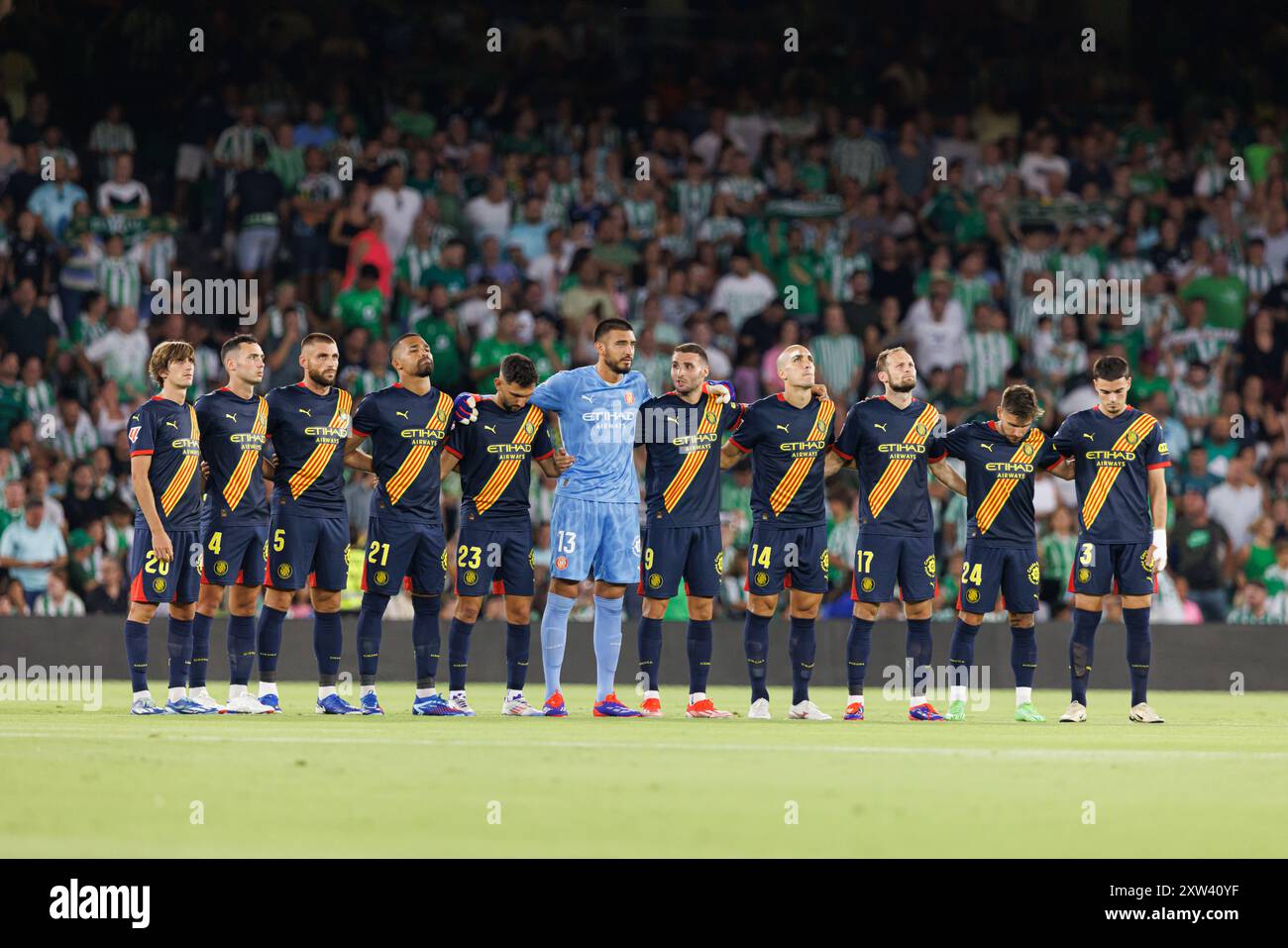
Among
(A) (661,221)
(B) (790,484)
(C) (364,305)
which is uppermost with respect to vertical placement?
(A) (661,221)

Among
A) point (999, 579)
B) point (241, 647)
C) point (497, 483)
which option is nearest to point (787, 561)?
point (999, 579)

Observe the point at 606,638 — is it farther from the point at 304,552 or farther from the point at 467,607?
the point at 304,552

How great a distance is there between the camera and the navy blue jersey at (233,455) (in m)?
13.1

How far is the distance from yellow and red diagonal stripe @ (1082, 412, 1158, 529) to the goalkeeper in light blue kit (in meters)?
3.17

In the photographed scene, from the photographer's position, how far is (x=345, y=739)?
10.6m

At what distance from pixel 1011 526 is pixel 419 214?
11.0 metres

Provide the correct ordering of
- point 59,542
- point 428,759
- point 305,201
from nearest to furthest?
point 428,759 < point 59,542 < point 305,201

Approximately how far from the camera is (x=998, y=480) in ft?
44.7

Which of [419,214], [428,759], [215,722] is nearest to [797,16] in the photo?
[419,214]

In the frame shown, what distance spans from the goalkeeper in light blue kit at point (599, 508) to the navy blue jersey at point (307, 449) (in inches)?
59.8

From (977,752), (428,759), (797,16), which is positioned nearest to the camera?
(428,759)

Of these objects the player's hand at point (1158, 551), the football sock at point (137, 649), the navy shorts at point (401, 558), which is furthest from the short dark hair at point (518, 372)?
the player's hand at point (1158, 551)

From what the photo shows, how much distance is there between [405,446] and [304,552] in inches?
38.7
